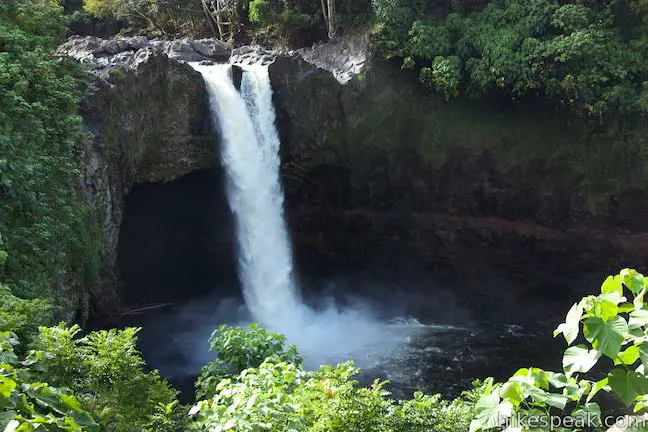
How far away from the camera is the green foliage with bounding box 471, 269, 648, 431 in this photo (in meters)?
2.72

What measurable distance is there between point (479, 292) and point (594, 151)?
217 inches

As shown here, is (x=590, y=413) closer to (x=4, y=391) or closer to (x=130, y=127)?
(x=4, y=391)

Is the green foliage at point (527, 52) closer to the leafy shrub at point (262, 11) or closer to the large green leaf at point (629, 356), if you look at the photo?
the leafy shrub at point (262, 11)

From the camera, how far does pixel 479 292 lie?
1900 cm

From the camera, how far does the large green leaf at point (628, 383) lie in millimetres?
2740

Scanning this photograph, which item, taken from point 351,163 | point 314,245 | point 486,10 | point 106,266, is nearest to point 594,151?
point 486,10

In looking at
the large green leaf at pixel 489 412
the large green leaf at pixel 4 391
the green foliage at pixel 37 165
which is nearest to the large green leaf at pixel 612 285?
the large green leaf at pixel 489 412

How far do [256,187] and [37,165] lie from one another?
29.3ft

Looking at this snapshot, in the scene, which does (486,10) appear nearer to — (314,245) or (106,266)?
(314,245)

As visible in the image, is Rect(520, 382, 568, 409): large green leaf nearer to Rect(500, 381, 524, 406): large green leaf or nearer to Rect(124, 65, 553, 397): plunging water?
Rect(500, 381, 524, 406): large green leaf

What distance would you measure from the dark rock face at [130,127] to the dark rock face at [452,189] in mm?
2663

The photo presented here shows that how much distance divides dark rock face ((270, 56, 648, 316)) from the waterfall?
1.93 ft

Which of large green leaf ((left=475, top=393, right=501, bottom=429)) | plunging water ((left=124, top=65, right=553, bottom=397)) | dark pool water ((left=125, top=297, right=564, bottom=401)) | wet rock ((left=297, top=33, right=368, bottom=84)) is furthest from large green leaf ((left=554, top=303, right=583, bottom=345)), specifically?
wet rock ((left=297, top=33, right=368, bottom=84))

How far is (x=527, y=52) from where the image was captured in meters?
17.2
